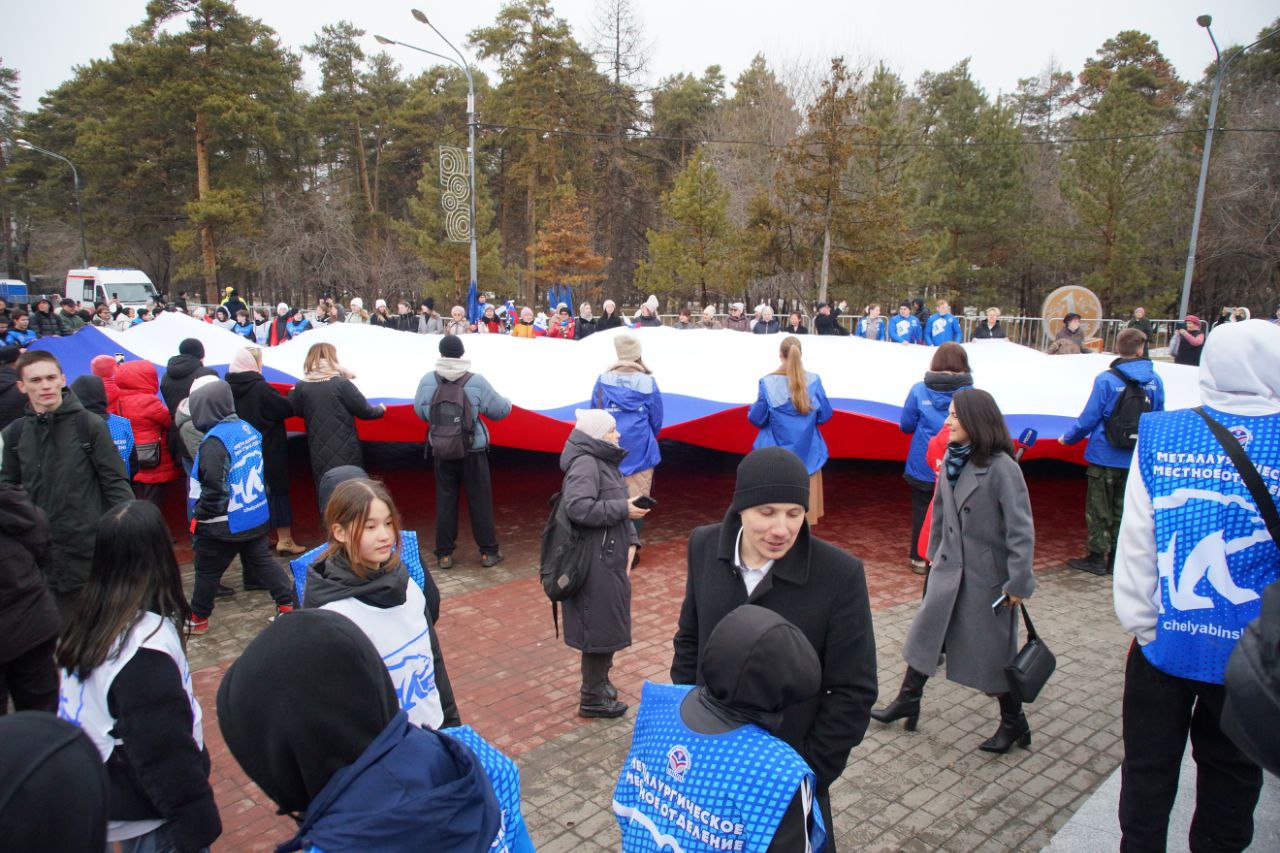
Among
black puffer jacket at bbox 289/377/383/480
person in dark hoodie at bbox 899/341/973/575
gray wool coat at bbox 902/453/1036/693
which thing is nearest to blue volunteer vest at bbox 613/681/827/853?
gray wool coat at bbox 902/453/1036/693

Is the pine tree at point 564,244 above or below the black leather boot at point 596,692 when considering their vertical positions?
above

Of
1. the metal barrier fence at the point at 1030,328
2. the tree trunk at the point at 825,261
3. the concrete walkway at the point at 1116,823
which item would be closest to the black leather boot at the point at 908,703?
the concrete walkway at the point at 1116,823

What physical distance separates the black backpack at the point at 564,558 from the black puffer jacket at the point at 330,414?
10.5 ft

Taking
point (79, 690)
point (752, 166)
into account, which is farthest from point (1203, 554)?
point (752, 166)

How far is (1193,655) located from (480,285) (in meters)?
36.7

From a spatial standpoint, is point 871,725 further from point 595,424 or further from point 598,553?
point 595,424

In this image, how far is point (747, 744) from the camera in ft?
5.81

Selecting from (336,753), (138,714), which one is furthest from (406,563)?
(336,753)

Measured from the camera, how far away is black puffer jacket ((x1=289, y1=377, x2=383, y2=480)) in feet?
21.7

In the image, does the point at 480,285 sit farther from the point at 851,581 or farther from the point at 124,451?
the point at 851,581

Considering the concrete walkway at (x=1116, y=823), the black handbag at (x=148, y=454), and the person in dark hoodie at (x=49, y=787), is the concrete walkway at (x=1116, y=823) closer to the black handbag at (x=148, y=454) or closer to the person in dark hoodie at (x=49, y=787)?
the person in dark hoodie at (x=49, y=787)

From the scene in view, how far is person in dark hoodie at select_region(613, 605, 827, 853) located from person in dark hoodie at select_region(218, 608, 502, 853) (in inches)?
17.3

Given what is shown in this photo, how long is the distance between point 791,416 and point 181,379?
511 cm

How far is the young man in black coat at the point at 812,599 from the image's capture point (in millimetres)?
2186
